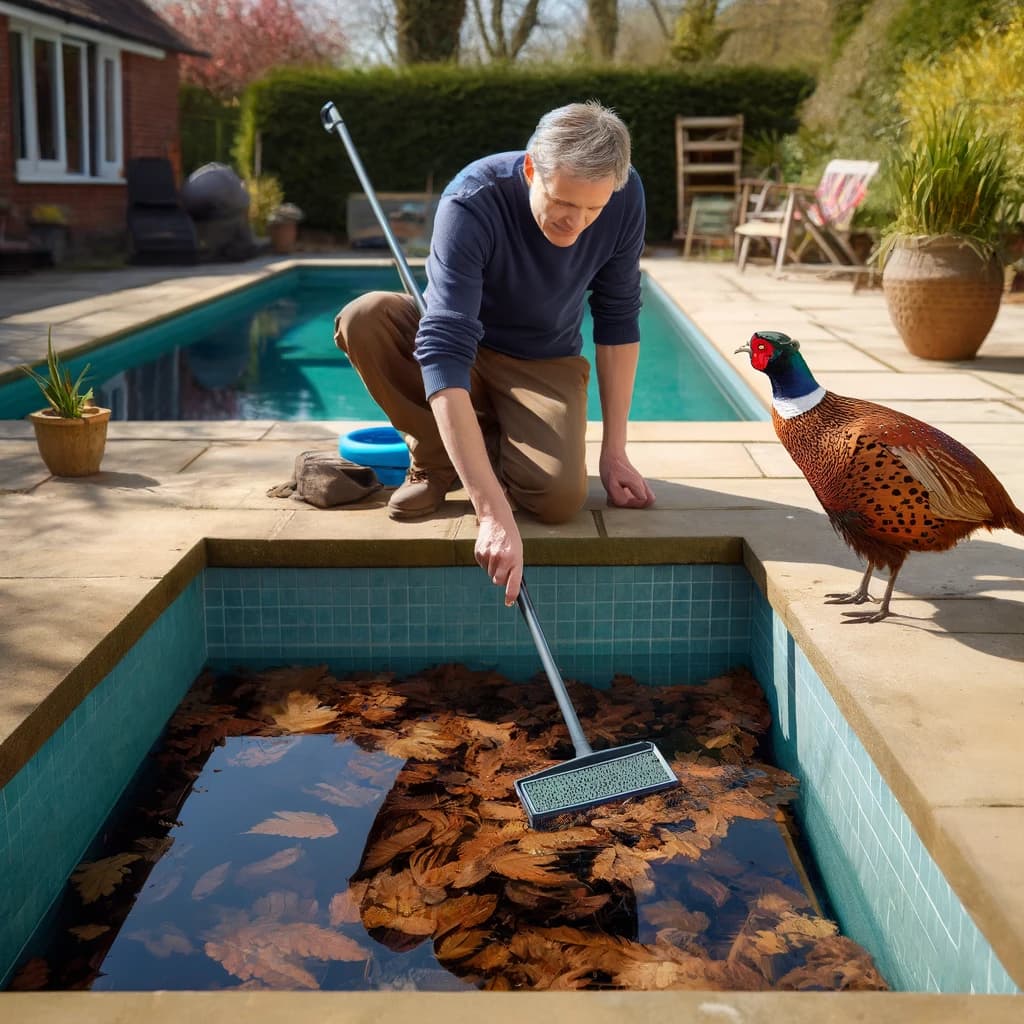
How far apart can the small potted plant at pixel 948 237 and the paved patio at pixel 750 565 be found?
13.6 inches

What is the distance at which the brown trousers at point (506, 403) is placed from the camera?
2672 mm

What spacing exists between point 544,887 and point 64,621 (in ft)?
3.11

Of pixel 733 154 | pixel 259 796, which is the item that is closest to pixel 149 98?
pixel 733 154

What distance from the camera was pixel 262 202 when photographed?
12625mm

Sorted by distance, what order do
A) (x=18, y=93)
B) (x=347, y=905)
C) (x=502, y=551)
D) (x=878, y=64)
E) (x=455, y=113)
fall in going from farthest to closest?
(x=455, y=113) < (x=878, y=64) < (x=18, y=93) < (x=502, y=551) < (x=347, y=905)

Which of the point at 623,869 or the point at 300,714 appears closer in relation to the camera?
the point at 623,869

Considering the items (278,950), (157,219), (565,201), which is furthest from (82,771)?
(157,219)

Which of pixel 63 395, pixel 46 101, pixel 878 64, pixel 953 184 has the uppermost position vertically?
pixel 878 64

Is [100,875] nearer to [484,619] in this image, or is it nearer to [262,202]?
[484,619]

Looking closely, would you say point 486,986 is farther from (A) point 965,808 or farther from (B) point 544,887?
(A) point 965,808

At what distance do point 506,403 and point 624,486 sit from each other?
340 millimetres

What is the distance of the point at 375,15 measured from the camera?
73.6ft

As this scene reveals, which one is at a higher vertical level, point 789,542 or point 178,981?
point 789,542

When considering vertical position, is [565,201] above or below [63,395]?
above
